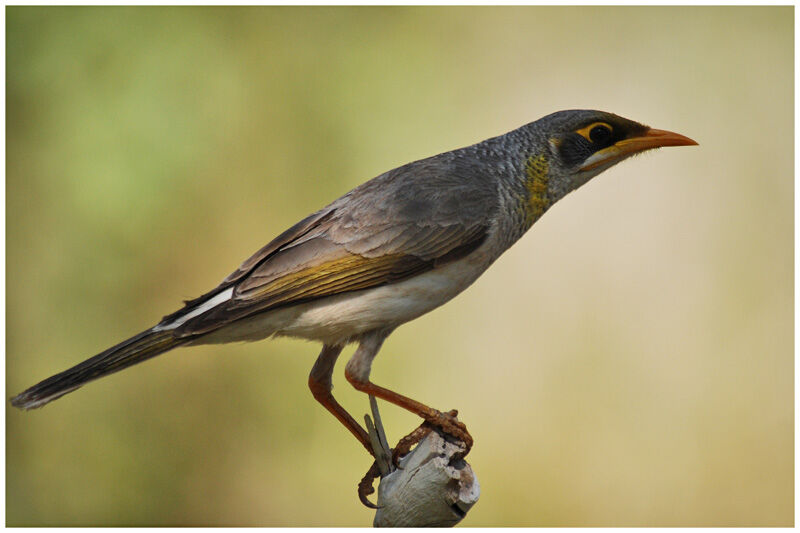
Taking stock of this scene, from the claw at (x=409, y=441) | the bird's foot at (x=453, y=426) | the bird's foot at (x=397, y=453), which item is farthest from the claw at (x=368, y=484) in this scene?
the bird's foot at (x=453, y=426)

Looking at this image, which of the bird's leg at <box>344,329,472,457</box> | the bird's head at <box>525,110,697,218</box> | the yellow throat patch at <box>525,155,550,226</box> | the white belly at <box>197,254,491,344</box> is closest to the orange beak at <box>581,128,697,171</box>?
the bird's head at <box>525,110,697,218</box>

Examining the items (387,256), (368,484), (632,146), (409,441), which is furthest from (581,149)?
(368,484)

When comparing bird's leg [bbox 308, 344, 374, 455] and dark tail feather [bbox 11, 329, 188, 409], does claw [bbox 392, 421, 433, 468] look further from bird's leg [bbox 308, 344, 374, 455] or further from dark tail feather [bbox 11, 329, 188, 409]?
dark tail feather [bbox 11, 329, 188, 409]

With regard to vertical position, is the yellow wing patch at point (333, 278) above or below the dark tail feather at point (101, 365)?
above

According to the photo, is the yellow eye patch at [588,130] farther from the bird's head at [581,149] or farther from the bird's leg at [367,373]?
the bird's leg at [367,373]

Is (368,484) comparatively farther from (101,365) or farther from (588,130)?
(588,130)

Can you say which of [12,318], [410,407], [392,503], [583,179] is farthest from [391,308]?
[12,318]

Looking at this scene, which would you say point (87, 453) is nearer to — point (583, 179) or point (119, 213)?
point (119, 213)

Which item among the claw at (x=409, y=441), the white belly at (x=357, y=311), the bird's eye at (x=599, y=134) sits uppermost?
the bird's eye at (x=599, y=134)
